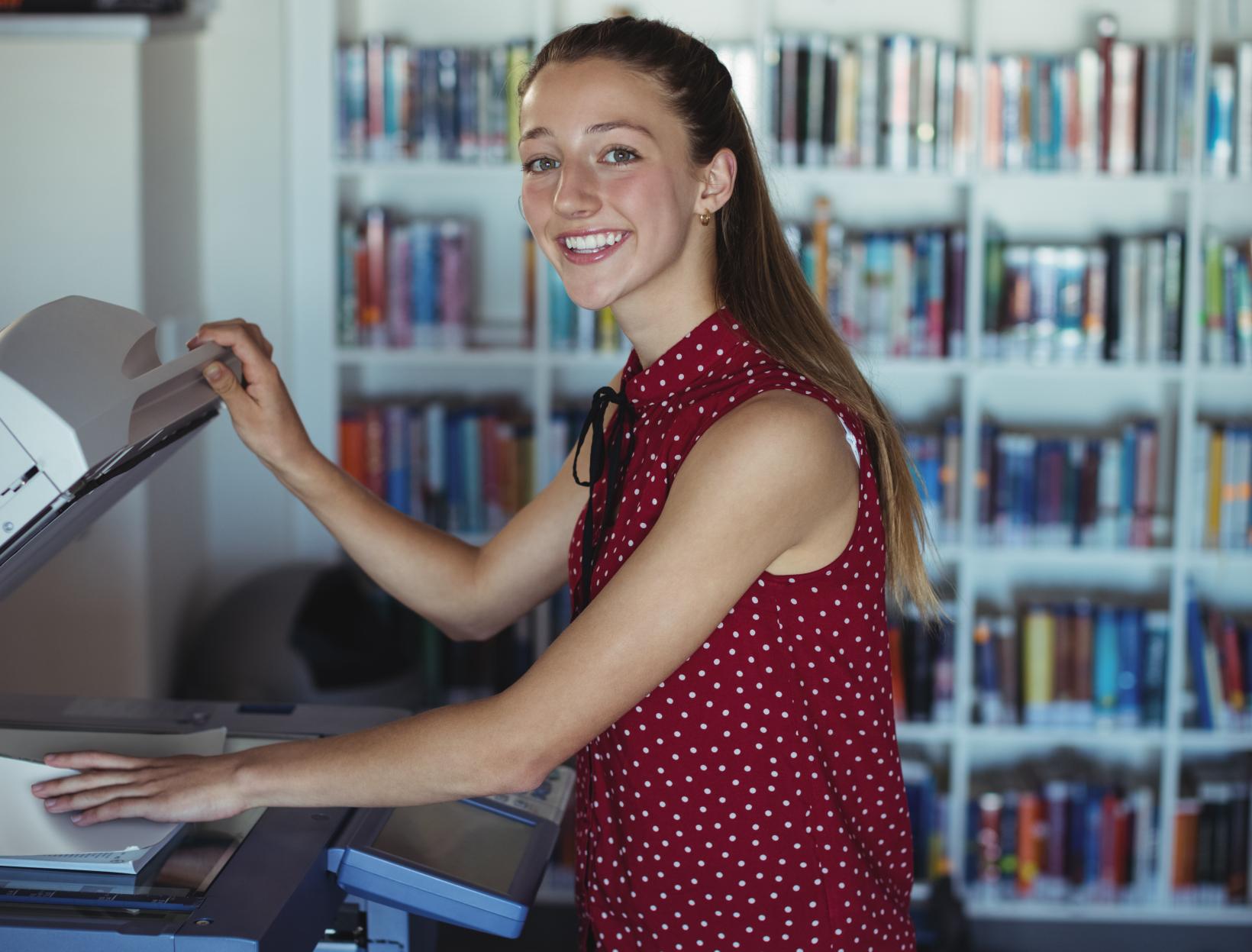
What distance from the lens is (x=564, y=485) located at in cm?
163

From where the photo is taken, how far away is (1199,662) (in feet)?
9.89

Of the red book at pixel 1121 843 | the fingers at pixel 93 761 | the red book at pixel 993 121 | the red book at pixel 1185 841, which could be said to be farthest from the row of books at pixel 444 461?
the fingers at pixel 93 761


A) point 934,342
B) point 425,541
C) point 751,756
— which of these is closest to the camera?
point 751,756

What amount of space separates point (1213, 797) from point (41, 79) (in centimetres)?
277

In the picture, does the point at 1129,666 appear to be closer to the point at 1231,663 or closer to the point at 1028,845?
the point at 1231,663

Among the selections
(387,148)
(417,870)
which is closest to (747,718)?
(417,870)

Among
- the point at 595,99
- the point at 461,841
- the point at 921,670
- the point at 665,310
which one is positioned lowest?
the point at 921,670

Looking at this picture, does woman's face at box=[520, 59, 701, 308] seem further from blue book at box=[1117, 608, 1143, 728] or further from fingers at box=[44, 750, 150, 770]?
blue book at box=[1117, 608, 1143, 728]

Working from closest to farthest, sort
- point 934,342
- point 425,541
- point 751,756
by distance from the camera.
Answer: point 751,756 → point 425,541 → point 934,342

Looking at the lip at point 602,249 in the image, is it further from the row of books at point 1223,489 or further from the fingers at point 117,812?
the row of books at point 1223,489

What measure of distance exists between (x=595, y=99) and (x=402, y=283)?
180cm

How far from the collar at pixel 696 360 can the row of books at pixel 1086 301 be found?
1.78 metres

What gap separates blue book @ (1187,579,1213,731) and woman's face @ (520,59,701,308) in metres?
A: 2.08

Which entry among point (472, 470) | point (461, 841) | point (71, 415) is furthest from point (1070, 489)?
point (71, 415)
